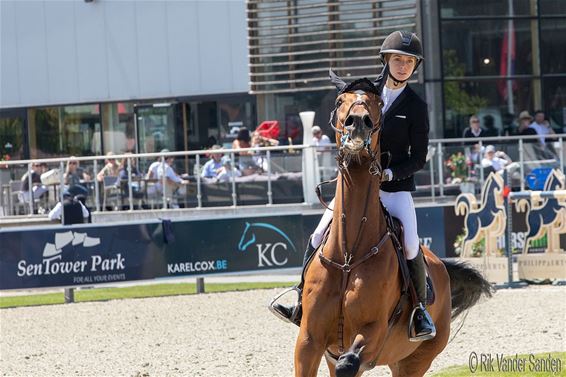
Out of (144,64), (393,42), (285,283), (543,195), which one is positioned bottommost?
(285,283)

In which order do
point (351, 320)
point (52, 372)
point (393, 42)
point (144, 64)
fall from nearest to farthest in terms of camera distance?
1. point (351, 320)
2. point (393, 42)
3. point (52, 372)
4. point (144, 64)

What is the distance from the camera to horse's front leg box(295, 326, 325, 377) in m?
7.12

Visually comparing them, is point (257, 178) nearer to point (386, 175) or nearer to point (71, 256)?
point (71, 256)

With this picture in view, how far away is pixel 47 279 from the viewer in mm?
17844

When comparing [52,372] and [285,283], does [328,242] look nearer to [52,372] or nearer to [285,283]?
[52,372]

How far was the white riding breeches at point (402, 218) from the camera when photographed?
7.90 metres

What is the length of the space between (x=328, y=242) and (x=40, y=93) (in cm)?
2492

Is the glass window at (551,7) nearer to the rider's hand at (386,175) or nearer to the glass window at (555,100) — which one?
the glass window at (555,100)

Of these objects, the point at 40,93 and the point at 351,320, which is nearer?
the point at 351,320

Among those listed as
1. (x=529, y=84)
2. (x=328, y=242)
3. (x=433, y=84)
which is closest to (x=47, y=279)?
(x=328, y=242)

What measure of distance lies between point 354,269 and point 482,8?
71.8 ft

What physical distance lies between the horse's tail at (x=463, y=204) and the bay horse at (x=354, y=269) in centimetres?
1099

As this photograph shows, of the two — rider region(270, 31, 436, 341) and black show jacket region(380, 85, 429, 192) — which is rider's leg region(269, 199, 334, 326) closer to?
rider region(270, 31, 436, 341)

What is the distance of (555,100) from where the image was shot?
28328 mm
